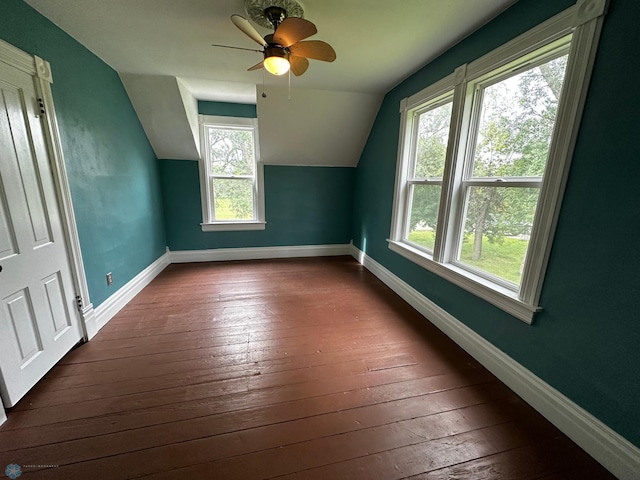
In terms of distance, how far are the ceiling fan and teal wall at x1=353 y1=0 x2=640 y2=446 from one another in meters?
1.26

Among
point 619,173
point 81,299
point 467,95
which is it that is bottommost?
point 81,299

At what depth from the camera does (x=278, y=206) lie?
4.24 meters

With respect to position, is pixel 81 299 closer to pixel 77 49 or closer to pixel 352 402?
pixel 77 49

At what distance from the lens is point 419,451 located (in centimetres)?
128

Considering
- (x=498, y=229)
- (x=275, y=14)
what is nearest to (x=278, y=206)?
(x=275, y=14)

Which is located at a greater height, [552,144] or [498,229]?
[552,144]

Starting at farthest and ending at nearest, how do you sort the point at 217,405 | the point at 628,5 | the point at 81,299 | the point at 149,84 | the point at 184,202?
the point at 184,202, the point at 149,84, the point at 81,299, the point at 217,405, the point at 628,5

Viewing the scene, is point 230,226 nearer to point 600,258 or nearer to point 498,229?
point 498,229

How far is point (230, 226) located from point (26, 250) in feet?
8.53

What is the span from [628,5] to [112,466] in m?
3.09

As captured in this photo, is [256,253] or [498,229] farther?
[256,253]

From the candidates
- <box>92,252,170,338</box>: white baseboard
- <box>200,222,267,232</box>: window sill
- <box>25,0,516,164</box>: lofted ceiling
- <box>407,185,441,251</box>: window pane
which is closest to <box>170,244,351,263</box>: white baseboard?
<box>200,222,267,232</box>: window sill

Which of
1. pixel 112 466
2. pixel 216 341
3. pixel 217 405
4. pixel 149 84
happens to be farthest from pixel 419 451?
pixel 149 84

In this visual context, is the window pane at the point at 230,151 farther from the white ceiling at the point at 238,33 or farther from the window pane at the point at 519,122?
the window pane at the point at 519,122
